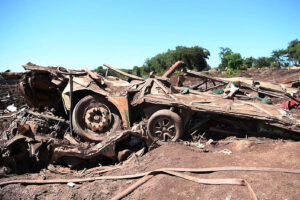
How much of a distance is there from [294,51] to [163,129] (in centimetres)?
4474

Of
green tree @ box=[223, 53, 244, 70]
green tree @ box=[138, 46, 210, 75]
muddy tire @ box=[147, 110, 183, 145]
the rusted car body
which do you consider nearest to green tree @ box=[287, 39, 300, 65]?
green tree @ box=[223, 53, 244, 70]

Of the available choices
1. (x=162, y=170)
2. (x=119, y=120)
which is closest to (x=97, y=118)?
(x=119, y=120)

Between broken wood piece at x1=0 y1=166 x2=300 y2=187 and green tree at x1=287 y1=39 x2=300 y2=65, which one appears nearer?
broken wood piece at x1=0 y1=166 x2=300 y2=187

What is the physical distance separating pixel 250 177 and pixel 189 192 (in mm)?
938

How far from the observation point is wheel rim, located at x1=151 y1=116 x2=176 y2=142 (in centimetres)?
559

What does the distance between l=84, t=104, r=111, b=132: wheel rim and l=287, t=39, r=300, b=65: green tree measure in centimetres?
4220

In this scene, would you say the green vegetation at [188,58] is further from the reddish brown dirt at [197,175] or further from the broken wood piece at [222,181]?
the broken wood piece at [222,181]

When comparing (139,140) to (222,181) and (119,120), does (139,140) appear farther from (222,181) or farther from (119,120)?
(222,181)

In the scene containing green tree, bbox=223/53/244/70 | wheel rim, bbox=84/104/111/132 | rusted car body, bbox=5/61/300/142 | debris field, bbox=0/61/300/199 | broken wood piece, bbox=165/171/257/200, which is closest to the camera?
broken wood piece, bbox=165/171/257/200

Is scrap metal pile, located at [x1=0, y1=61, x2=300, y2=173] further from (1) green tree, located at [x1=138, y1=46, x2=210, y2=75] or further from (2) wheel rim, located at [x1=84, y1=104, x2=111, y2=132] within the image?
(1) green tree, located at [x1=138, y1=46, x2=210, y2=75]

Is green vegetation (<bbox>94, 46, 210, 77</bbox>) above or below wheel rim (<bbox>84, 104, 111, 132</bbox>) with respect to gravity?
above

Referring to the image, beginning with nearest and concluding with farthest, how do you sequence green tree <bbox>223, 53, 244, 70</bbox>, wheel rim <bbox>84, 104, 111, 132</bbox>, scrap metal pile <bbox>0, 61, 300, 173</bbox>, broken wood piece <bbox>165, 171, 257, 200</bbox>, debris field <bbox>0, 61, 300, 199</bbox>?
broken wood piece <bbox>165, 171, 257, 200</bbox> → debris field <bbox>0, 61, 300, 199</bbox> → scrap metal pile <bbox>0, 61, 300, 173</bbox> → wheel rim <bbox>84, 104, 111, 132</bbox> → green tree <bbox>223, 53, 244, 70</bbox>

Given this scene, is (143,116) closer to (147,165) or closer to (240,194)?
(147,165)

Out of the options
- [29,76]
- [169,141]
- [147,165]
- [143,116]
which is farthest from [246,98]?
[29,76]
